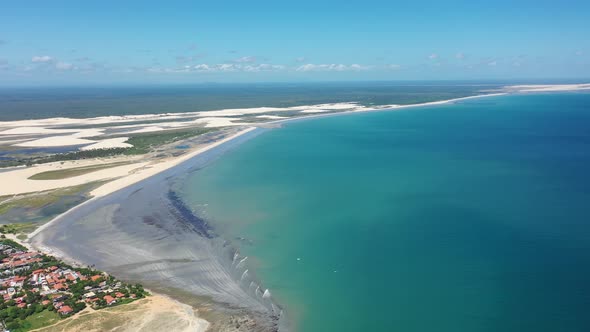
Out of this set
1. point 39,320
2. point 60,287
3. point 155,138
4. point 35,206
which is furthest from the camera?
point 155,138

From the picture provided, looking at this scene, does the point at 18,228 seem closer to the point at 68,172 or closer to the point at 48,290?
the point at 48,290

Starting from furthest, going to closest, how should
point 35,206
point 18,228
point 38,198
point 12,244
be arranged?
point 38,198, point 35,206, point 18,228, point 12,244

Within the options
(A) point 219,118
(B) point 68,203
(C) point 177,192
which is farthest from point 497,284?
(A) point 219,118

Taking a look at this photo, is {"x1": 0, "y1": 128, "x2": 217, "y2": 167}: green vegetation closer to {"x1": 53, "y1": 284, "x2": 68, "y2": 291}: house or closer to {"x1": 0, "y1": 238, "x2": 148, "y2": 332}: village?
{"x1": 0, "y1": 238, "x2": 148, "y2": 332}: village

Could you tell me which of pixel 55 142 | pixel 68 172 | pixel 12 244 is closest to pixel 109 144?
pixel 55 142

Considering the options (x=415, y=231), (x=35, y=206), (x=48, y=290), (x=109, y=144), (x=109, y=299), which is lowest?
(x=415, y=231)

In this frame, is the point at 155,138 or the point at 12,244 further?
the point at 155,138

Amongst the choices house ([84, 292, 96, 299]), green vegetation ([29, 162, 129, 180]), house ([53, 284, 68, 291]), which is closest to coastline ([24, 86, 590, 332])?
house ([53, 284, 68, 291])
